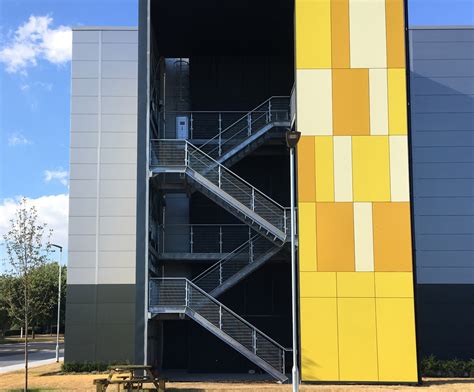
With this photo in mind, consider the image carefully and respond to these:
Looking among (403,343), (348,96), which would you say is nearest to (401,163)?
(348,96)

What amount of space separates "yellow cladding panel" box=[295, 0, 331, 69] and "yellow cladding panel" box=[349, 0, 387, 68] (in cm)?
89

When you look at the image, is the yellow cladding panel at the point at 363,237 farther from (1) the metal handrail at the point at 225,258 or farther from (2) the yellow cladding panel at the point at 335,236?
(1) the metal handrail at the point at 225,258

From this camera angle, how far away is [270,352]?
21719 mm

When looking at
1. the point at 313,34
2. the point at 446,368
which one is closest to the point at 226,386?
the point at 446,368

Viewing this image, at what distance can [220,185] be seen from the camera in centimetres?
2183

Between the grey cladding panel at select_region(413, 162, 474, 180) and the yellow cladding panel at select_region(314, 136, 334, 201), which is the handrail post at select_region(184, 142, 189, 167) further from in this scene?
the grey cladding panel at select_region(413, 162, 474, 180)

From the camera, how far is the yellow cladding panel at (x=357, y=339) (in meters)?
20.3

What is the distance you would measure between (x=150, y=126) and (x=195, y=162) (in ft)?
6.90

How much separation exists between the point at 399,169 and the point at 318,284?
194 inches

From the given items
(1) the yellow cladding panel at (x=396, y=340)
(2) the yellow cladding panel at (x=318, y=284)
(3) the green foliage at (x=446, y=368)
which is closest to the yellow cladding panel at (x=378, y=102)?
(2) the yellow cladding panel at (x=318, y=284)

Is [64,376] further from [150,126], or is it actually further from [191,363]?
[150,126]

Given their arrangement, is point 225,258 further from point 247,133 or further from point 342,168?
point 342,168

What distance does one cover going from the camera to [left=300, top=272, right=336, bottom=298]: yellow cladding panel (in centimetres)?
2080

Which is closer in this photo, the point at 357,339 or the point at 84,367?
the point at 357,339
